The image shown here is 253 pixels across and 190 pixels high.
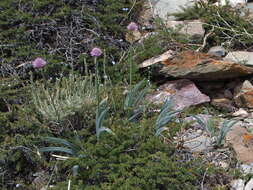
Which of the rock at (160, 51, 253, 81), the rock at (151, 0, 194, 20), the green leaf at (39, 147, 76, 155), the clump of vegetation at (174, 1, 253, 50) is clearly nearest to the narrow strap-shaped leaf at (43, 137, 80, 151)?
the green leaf at (39, 147, 76, 155)

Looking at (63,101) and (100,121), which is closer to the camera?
(100,121)

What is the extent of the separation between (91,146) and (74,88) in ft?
2.36

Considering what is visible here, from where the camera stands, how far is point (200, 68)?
14.5 feet

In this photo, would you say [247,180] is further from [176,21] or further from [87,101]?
[176,21]

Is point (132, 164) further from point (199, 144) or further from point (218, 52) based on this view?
point (218, 52)

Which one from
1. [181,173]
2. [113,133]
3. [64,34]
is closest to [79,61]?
[64,34]

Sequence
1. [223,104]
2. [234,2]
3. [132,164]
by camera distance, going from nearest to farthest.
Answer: [132,164], [223,104], [234,2]

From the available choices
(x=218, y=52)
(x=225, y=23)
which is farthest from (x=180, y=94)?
(x=225, y=23)

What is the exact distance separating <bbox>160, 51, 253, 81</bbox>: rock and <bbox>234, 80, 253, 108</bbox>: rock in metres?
0.15

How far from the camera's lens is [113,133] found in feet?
10.1

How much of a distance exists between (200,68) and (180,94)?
35 cm

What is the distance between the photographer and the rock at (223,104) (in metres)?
4.38

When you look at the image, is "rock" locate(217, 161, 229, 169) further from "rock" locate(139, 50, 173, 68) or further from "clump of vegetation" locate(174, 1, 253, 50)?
"clump of vegetation" locate(174, 1, 253, 50)

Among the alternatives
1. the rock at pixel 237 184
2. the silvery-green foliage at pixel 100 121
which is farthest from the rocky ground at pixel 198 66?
the silvery-green foliage at pixel 100 121
